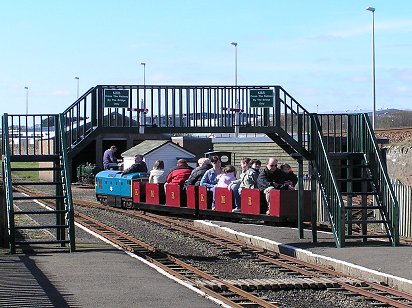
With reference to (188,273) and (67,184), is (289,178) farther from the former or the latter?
(188,273)

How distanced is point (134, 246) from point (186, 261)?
2342 millimetres

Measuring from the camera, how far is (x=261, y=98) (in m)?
19.0

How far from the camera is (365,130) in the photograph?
58.8 ft

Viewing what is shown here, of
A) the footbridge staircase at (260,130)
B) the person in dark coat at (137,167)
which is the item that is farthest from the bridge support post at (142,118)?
the person in dark coat at (137,167)

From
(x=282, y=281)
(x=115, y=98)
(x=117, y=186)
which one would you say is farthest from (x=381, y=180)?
(x=117, y=186)

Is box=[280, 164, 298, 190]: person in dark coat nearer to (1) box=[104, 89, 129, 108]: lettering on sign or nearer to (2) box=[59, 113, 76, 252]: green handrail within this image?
(1) box=[104, 89, 129, 108]: lettering on sign

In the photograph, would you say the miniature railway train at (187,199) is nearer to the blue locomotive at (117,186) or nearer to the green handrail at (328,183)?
the blue locomotive at (117,186)

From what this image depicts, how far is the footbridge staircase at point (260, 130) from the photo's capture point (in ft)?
55.8

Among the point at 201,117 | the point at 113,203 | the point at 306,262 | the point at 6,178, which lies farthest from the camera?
the point at 113,203

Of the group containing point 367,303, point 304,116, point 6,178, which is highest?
point 304,116

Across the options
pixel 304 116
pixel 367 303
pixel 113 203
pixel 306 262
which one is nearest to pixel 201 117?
pixel 304 116

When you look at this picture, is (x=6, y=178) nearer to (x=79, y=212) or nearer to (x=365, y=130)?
(x=365, y=130)

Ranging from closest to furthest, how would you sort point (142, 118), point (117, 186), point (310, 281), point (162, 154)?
point (310, 281), point (142, 118), point (117, 186), point (162, 154)

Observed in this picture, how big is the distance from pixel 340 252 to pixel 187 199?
10082mm
